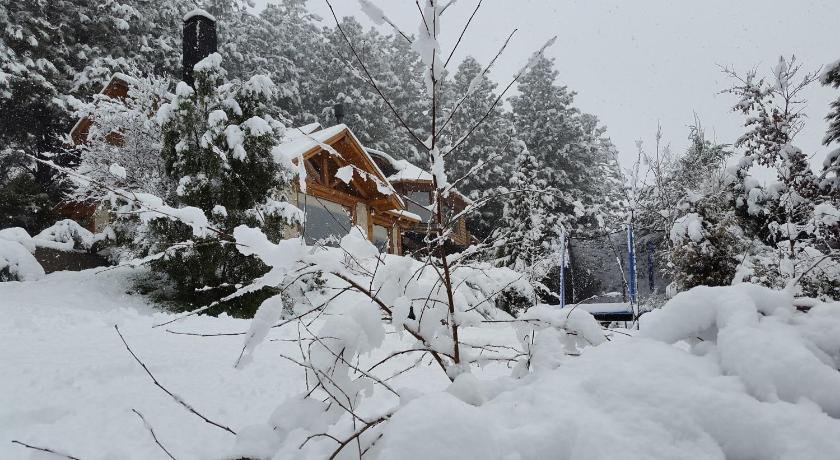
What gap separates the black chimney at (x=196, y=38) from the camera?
41.6 ft

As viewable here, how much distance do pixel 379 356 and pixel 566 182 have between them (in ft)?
77.4

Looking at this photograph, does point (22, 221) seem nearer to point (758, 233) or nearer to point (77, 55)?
point (77, 55)

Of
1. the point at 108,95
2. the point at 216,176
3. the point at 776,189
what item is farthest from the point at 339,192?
the point at 776,189

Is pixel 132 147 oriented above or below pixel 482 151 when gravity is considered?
below

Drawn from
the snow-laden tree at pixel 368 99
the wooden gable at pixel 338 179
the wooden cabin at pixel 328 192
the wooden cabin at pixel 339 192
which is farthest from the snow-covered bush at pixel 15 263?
the snow-laden tree at pixel 368 99

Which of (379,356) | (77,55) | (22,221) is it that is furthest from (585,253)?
(77,55)

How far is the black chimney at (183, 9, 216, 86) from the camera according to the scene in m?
12.7

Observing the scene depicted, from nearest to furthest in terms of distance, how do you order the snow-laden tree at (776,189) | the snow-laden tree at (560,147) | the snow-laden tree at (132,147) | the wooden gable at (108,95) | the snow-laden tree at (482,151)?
1. the snow-laden tree at (776,189)
2. the snow-laden tree at (132,147)
3. the wooden gable at (108,95)
4. the snow-laden tree at (560,147)
5. the snow-laden tree at (482,151)

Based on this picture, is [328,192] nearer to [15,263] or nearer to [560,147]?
[15,263]

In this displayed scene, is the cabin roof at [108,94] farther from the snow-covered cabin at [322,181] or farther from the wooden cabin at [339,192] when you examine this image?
the wooden cabin at [339,192]

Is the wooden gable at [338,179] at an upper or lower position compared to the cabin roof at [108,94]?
lower

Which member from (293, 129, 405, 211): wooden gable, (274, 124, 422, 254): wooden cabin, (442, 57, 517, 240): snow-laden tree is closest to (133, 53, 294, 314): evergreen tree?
(274, 124, 422, 254): wooden cabin

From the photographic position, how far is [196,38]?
1273cm

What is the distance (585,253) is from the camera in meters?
17.0
